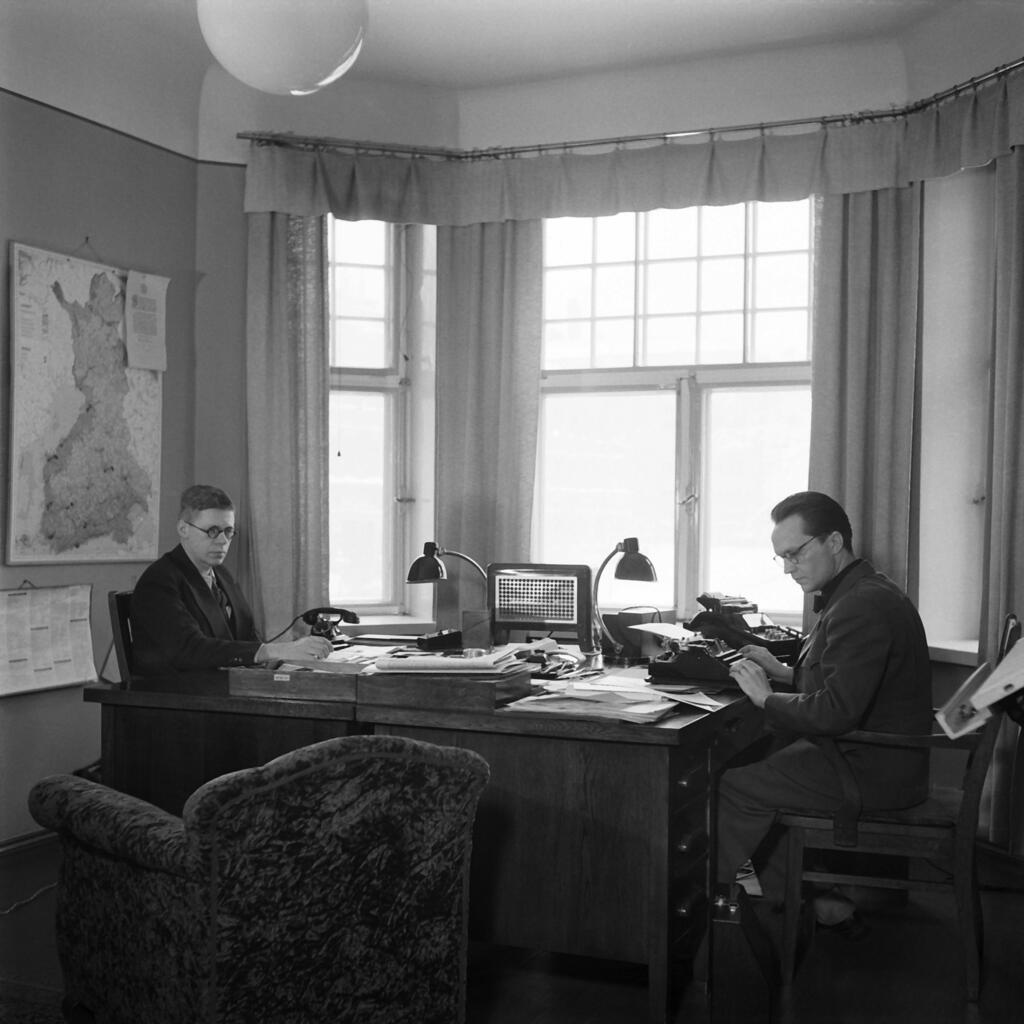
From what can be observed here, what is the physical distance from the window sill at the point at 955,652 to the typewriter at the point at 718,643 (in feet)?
2.20

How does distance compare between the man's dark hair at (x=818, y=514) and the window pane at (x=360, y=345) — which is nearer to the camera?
the man's dark hair at (x=818, y=514)

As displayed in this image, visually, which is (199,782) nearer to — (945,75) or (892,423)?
(892,423)

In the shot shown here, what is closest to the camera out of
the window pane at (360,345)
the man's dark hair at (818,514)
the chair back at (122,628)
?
the man's dark hair at (818,514)

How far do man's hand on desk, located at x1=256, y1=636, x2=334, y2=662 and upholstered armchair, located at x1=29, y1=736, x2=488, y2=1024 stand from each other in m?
0.87

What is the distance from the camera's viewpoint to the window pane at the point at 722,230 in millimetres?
4879

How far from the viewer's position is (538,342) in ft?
16.2

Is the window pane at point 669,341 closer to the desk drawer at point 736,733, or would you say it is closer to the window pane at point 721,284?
the window pane at point 721,284

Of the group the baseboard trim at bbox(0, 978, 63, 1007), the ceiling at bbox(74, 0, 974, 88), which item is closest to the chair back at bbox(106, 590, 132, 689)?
the baseboard trim at bbox(0, 978, 63, 1007)

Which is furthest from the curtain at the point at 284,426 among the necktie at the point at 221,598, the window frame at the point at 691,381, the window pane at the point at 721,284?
the window pane at the point at 721,284

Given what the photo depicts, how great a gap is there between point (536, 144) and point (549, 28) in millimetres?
581

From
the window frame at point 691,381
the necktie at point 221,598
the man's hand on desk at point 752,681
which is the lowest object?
the man's hand on desk at point 752,681

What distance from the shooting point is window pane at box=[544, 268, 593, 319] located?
5.10 m

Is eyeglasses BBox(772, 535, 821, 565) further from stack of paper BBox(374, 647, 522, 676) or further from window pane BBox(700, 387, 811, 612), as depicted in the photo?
window pane BBox(700, 387, 811, 612)

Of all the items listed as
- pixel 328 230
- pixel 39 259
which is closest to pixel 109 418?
pixel 39 259
